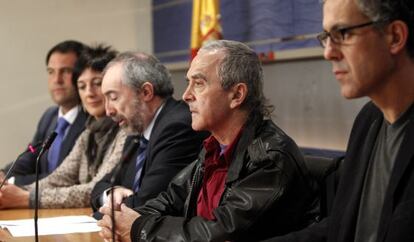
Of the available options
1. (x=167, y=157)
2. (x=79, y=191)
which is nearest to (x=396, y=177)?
(x=167, y=157)

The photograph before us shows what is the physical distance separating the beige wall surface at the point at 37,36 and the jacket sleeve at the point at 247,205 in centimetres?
382

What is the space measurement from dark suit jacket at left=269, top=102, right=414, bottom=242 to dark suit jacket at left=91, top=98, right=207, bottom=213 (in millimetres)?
907

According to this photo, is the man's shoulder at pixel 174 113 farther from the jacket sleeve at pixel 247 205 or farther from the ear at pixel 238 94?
the jacket sleeve at pixel 247 205

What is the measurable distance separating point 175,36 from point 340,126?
214 centimetres

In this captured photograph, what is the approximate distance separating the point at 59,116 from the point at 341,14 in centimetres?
297

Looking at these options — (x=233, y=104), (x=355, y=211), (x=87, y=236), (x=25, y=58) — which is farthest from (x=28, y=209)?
(x=25, y=58)

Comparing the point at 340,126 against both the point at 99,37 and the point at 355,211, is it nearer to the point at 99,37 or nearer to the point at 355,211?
the point at 355,211

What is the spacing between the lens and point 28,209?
10.8ft

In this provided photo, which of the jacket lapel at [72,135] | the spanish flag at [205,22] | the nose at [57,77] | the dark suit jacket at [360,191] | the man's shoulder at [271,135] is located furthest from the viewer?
the nose at [57,77]

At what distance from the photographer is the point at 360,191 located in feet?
5.61

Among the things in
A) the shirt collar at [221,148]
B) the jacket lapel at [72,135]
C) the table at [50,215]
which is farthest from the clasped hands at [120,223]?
the jacket lapel at [72,135]

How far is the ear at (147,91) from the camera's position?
302cm

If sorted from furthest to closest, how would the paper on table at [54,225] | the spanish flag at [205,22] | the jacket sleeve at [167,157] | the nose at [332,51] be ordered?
the spanish flag at [205,22]
the jacket sleeve at [167,157]
the paper on table at [54,225]
the nose at [332,51]

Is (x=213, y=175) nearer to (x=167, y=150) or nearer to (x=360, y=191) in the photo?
(x=167, y=150)
